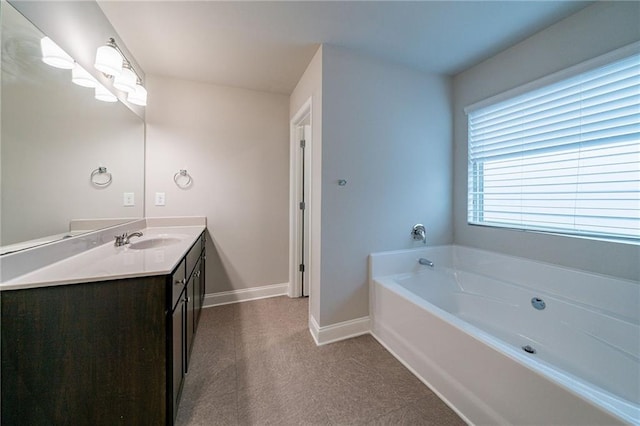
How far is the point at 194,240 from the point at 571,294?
2646mm

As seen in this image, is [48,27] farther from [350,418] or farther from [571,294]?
[571,294]

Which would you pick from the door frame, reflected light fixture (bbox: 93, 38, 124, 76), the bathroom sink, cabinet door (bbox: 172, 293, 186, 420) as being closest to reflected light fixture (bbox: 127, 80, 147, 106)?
reflected light fixture (bbox: 93, 38, 124, 76)

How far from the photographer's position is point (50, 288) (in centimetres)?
86

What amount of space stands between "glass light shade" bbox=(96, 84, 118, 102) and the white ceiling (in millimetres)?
481

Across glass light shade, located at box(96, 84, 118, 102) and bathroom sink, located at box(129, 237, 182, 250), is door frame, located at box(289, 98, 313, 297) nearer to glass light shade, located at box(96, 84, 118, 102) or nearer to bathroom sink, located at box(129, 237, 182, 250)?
bathroom sink, located at box(129, 237, 182, 250)

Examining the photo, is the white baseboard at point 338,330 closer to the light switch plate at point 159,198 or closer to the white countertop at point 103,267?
the white countertop at point 103,267

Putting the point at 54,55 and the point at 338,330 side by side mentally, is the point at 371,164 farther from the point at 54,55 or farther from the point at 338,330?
the point at 54,55

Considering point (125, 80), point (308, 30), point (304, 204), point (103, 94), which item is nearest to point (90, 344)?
point (103, 94)

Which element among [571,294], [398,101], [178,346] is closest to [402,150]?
[398,101]

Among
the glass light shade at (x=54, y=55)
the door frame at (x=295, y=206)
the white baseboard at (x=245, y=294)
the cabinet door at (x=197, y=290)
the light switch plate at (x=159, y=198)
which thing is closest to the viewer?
the glass light shade at (x=54, y=55)

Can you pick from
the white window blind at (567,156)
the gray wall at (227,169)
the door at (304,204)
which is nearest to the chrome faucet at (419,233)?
the white window blind at (567,156)

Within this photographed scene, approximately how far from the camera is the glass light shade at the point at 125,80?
5.03ft

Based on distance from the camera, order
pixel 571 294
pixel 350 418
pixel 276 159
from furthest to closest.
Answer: pixel 276 159 → pixel 571 294 → pixel 350 418

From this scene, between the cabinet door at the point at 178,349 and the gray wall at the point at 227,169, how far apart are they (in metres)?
1.13
